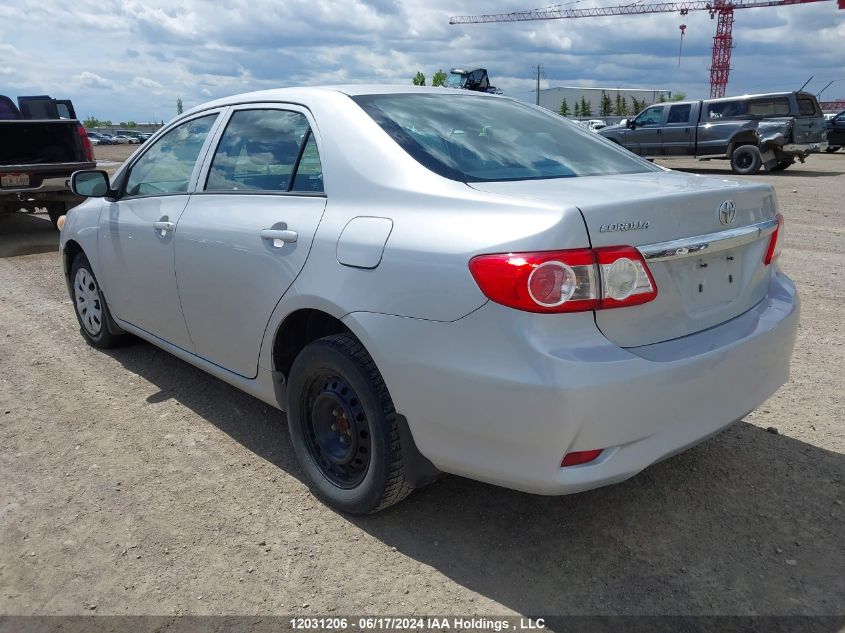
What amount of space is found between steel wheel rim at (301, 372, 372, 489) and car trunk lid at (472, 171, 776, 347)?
97 centimetres

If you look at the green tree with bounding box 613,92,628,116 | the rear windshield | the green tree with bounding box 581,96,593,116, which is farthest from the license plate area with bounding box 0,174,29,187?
the green tree with bounding box 581,96,593,116

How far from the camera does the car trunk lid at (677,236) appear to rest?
2287 millimetres

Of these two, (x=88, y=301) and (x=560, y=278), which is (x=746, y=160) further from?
(x=560, y=278)

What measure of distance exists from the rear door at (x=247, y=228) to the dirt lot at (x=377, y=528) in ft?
1.96

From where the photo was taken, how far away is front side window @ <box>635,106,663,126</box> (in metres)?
19.4

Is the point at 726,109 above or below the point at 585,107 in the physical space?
above

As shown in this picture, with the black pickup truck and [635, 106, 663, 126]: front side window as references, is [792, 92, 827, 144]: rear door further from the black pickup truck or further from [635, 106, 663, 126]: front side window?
the black pickup truck

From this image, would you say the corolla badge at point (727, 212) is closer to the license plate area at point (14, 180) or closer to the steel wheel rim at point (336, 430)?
the steel wheel rim at point (336, 430)

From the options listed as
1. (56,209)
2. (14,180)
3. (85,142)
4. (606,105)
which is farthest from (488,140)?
(606,105)

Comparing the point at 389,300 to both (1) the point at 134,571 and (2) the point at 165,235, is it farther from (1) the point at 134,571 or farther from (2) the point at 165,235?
(2) the point at 165,235

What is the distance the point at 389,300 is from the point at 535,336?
565 mm

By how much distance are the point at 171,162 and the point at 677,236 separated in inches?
114

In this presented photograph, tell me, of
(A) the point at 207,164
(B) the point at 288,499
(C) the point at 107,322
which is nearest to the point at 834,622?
(B) the point at 288,499

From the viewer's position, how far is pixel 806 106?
17.1m
